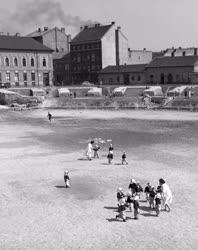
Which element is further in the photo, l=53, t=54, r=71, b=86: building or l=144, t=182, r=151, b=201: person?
l=53, t=54, r=71, b=86: building

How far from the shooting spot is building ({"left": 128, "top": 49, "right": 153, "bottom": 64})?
116 m

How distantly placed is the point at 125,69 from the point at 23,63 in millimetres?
23451

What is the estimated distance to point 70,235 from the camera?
1811cm

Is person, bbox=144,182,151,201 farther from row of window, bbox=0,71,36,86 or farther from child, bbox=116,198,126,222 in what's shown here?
row of window, bbox=0,71,36,86

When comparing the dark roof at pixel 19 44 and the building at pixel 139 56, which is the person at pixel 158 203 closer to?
the dark roof at pixel 19 44

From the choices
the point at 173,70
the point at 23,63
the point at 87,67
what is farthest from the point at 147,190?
the point at 87,67

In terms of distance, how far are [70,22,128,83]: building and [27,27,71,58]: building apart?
715 centimetres

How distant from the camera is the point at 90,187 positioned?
2523 centimetres

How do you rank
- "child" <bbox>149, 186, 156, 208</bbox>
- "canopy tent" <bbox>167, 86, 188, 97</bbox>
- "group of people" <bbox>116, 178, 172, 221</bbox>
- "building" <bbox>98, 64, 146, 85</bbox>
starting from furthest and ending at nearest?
"building" <bbox>98, 64, 146, 85</bbox> → "canopy tent" <bbox>167, 86, 188, 97</bbox> → "child" <bbox>149, 186, 156, 208</bbox> → "group of people" <bbox>116, 178, 172, 221</bbox>

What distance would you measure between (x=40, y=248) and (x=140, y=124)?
39.4 meters

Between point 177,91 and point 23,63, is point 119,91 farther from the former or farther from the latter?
point 23,63

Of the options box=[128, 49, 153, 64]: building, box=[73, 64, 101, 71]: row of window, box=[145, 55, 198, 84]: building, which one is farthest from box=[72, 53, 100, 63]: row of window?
box=[145, 55, 198, 84]: building

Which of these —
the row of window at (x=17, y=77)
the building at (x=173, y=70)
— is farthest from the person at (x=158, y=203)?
the row of window at (x=17, y=77)

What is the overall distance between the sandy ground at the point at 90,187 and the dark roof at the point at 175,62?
Result: 3995 centimetres
